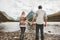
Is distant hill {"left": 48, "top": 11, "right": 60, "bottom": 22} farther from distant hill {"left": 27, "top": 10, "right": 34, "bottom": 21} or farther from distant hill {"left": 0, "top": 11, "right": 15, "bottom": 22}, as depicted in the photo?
distant hill {"left": 0, "top": 11, "right": 15, "bottom": 22}

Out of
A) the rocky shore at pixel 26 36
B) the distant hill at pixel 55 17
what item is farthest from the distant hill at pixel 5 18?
the distant hill at pixel 55 17

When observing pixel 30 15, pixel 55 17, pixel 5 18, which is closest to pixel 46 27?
pixel 55 17

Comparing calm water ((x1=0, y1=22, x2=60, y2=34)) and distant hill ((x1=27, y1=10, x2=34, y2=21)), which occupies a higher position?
distant hill ((x1=27, y1=10, x2=34, y2=21))

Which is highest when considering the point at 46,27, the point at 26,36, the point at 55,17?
the point at 55,17

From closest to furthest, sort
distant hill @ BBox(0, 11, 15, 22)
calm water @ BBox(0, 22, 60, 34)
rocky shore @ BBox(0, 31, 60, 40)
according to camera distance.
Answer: rocky shore @ BBox(0, 31, 60, 40)
calm water @ BBox(0, 22, 60, 34)
distant hill @ BBox(0, 11, 15, 22)

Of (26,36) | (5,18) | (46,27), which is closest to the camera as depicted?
(26,36)

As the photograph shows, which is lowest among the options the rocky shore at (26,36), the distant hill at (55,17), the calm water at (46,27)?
the rocky shore at (26,36)

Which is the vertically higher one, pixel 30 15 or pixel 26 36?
pixel 30 15

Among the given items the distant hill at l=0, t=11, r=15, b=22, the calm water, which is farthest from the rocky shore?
the distant hill at l=0, t=11, r=15, b=22

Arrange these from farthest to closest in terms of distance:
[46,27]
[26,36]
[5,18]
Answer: [5,18] < [46,27] < [26,36]

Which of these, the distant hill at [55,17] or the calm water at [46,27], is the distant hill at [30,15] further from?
the distant hill at [55,17]

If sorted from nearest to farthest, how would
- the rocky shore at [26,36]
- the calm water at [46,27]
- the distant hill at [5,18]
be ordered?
the rocky shore at [26,36] < the calm water at [46,27] < the distant hill at [5,18]

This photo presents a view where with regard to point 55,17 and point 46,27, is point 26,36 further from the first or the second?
point 55,17

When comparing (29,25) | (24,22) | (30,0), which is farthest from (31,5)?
(24,22)
